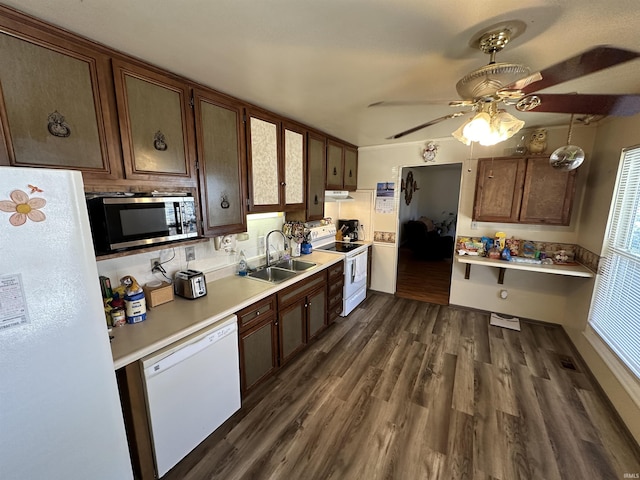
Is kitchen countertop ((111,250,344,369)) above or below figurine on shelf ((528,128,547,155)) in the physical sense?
below

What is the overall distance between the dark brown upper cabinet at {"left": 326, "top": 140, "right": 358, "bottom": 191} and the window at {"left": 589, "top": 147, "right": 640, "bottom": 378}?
8.82 ft

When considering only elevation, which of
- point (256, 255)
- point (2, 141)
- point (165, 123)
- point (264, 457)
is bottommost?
point (264, 457)

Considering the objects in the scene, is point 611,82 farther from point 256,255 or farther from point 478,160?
point 256,255

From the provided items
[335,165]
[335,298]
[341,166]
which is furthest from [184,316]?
[341,166]

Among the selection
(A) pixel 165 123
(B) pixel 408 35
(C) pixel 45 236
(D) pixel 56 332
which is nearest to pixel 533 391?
(B) pixel 408 35

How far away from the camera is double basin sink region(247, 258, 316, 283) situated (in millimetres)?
2493

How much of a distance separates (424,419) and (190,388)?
164 cm

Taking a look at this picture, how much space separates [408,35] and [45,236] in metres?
1.69

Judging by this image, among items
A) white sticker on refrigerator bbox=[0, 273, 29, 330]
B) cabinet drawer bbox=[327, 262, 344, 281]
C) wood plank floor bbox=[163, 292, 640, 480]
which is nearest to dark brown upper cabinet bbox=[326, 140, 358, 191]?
cabinet drawer bbox=[327, 262, 344, 281]

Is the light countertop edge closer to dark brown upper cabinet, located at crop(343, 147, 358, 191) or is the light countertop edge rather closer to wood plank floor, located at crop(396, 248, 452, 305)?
wood plank floor, located at crop(396, 248, 452, 305)

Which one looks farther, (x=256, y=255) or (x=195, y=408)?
(x=256, y=255)

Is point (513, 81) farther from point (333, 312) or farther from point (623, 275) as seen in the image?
point (333, 312)

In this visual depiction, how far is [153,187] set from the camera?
1540mm

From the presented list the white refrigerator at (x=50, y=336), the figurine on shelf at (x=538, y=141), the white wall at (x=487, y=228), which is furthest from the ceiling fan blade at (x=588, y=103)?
the white refrigerator at (x=50, y=336)
